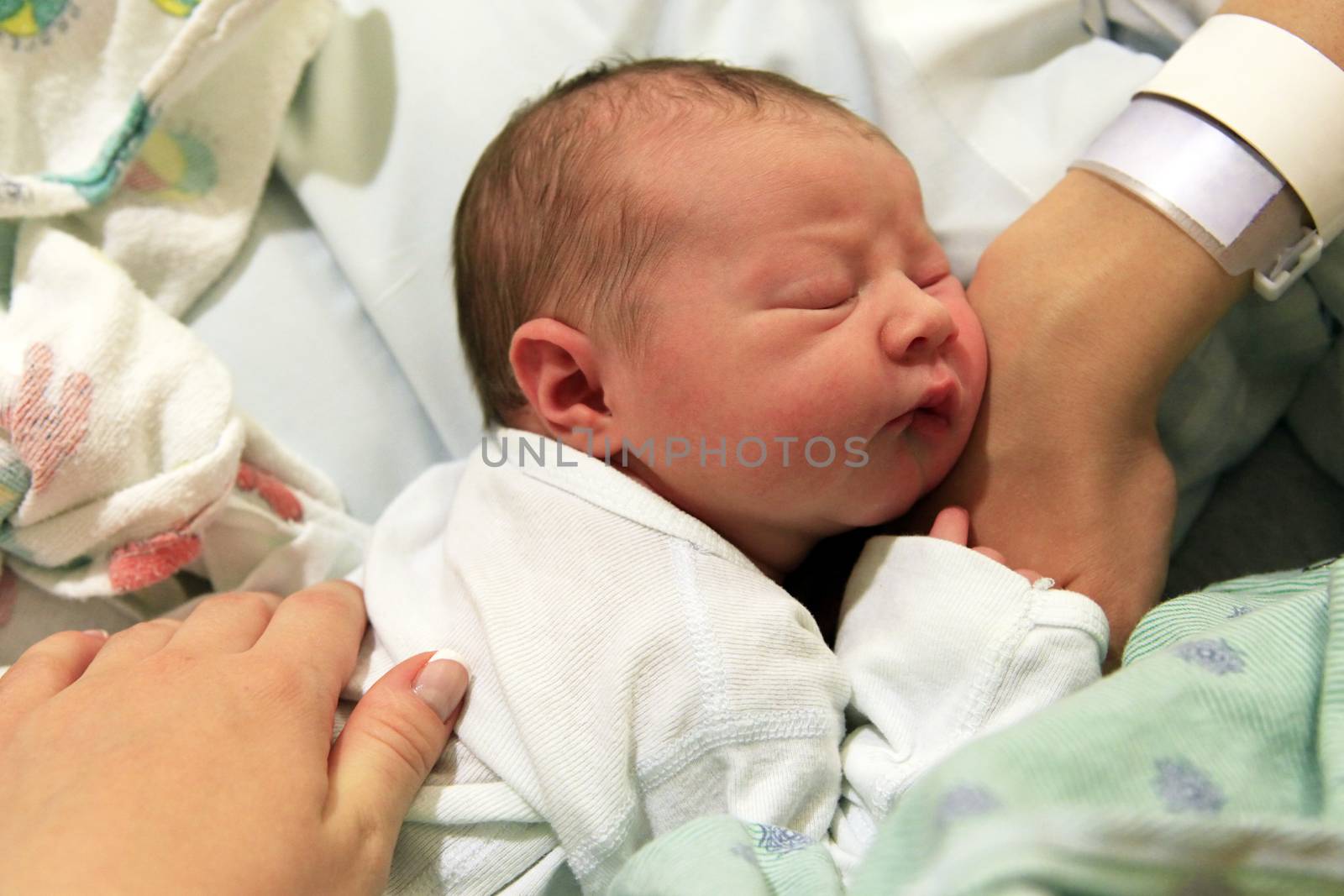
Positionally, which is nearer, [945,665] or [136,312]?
[945,665]

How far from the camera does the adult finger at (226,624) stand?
0.82 meters

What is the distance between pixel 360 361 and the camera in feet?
3.83

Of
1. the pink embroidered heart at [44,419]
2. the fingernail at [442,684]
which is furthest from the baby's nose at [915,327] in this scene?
the pink embroidered heart at [44,419]

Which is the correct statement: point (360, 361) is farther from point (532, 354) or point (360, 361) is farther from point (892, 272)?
Result: point (892, 272)

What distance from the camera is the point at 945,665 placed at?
2.65 feet

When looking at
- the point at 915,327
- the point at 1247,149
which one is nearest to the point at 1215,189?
the point at 1247,149

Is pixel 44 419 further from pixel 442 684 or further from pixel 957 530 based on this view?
pixel 957 530

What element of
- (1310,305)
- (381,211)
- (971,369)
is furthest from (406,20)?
(1310,305)

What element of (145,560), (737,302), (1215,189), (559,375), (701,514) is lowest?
(145,560)

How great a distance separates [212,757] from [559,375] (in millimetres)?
440

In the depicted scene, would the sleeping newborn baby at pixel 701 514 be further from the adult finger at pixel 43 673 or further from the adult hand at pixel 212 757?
the adult finger at pixel 43 673

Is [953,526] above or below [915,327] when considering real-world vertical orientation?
below

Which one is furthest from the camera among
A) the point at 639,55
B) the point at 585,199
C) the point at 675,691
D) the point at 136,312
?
the point at 639,55

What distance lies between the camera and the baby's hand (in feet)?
2.90
